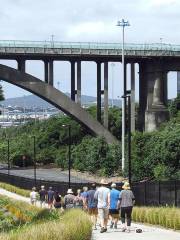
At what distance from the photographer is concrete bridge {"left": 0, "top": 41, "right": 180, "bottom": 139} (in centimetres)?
6575

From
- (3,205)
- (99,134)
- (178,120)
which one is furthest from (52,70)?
(3,205)

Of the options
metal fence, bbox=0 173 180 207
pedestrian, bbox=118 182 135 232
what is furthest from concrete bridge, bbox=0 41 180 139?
pedestrian, bbox=118 182 135 232

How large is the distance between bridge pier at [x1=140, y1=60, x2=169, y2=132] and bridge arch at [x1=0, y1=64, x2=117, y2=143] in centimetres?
409

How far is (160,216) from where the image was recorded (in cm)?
2300

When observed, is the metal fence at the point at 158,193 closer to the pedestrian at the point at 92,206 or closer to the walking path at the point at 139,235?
the pedestrian at the point at 92,206

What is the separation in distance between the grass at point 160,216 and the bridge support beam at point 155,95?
1733 inches

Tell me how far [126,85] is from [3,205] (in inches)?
1223

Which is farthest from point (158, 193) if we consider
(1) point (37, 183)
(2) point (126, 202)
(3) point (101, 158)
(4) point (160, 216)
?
(3) point (101, 158)

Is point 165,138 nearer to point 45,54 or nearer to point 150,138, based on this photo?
point 150,138

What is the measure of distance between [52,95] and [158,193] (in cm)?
3623

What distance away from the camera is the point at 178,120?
233 ft

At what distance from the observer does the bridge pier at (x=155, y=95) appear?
2751 inches

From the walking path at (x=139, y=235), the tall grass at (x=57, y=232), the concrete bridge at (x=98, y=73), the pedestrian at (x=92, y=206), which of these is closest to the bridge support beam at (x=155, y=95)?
the concrete bridge at (x=98, y=73)

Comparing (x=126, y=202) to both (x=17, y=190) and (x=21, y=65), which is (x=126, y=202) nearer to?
(x=17, y=190)
